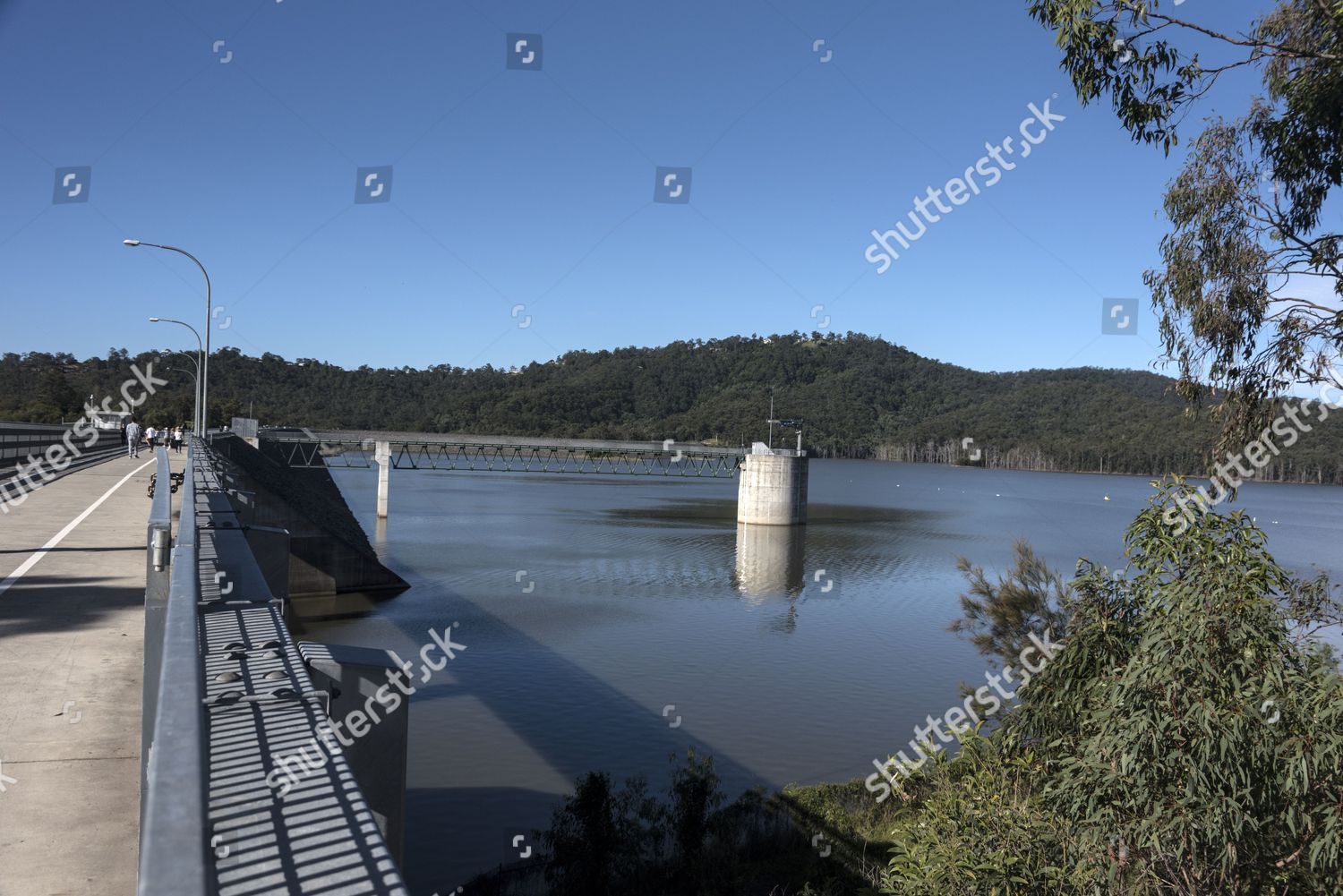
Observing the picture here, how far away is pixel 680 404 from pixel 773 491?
113 meters

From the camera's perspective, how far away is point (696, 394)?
614 ft

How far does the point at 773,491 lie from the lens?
2837 inches

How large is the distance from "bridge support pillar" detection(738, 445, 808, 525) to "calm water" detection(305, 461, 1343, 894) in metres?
Result: 2.09

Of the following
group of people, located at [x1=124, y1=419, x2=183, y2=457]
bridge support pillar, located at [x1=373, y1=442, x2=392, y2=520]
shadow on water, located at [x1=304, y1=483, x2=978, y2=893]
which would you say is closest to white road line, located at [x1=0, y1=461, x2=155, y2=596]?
shadow on water, located at [x1=304, y1=483, x2=978, y2=893]

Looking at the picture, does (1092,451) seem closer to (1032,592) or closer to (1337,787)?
(1032,592)

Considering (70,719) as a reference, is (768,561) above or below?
below

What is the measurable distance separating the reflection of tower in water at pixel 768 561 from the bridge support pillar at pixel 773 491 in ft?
3.17

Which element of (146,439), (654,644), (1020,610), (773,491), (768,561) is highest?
(146,439)

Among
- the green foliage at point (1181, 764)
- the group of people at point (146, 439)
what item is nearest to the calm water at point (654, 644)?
the green foliage at point (1181, 764)

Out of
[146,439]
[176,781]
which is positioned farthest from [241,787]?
[146,439]

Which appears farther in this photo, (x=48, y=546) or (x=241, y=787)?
(x=48, y=546)

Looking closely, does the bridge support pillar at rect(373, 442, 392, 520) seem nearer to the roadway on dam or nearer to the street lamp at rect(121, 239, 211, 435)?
the street lamp at rect(121, 239, 211, 435)

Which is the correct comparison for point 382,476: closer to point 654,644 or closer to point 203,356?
point 203,356

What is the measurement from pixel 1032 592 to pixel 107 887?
56.4 feet
